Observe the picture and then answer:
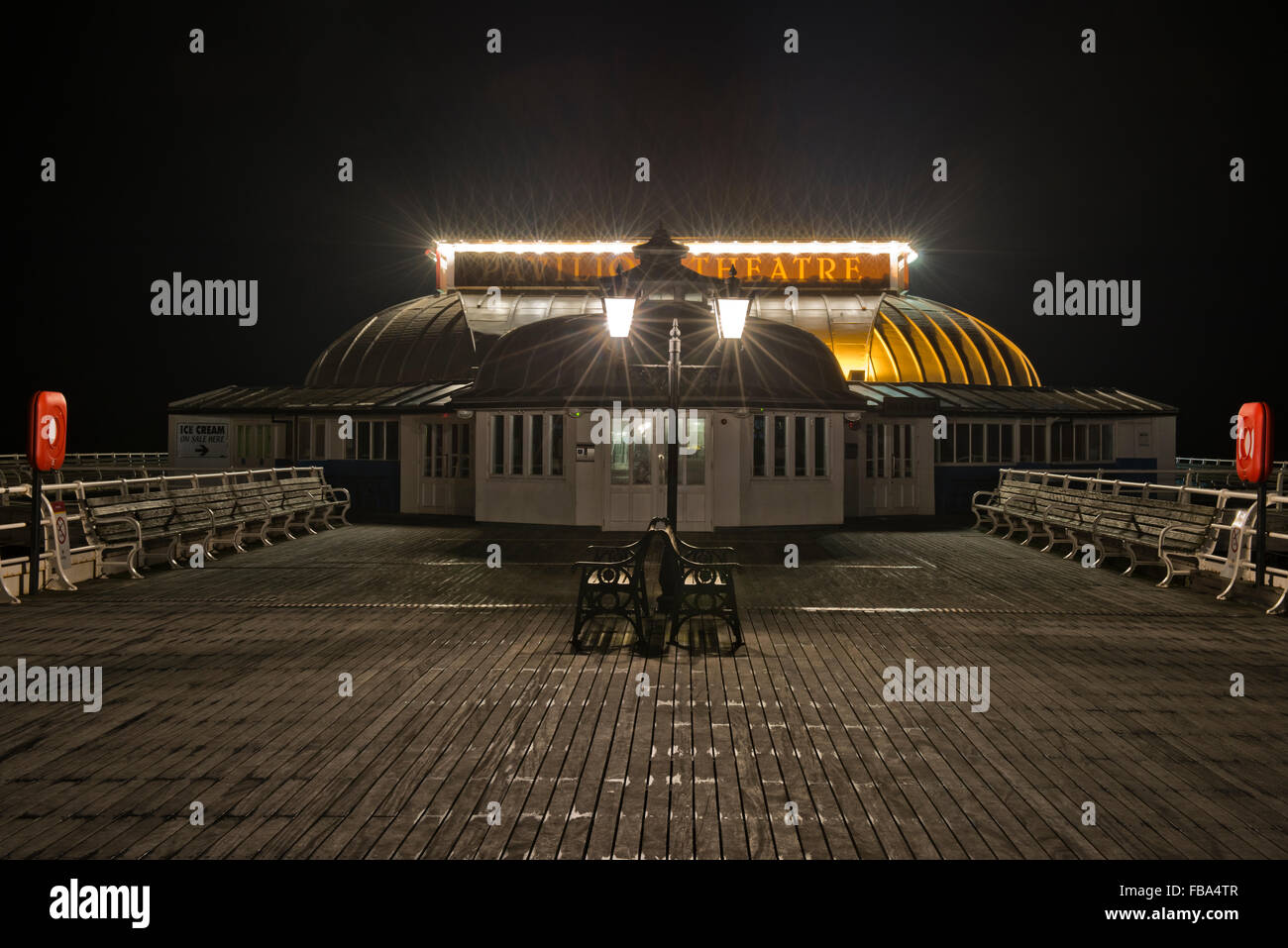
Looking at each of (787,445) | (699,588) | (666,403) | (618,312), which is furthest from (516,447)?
(699,588)

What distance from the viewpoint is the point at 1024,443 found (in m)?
25.0

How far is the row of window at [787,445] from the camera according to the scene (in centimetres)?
1855

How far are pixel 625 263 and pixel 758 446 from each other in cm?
1468

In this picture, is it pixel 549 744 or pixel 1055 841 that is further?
pixel 549 744

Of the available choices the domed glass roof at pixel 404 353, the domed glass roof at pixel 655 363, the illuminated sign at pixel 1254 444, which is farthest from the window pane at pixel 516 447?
the illuminated sign at pixel 1254 444

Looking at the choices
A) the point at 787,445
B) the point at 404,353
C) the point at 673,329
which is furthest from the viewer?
the point at 404,353

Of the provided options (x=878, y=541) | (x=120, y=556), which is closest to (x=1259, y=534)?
(x=878, y=541)

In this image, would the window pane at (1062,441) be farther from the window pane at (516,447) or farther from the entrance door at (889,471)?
the window pane at (516,447)

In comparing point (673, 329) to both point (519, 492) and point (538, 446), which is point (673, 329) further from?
point (519, 492)

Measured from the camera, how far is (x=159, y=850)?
4.01 metres
